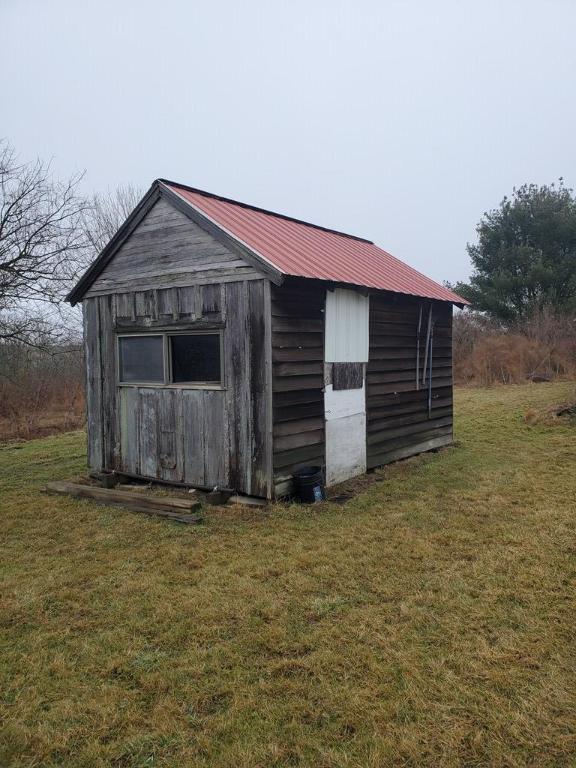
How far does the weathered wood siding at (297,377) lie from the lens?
6711mm

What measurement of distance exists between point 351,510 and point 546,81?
32918 millimetres

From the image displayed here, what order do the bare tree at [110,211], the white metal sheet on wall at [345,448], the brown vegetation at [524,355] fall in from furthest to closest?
the bare tree at [110,211]
the brown vegetation at [524,355]
the white metal sheet on wall at [345,448]

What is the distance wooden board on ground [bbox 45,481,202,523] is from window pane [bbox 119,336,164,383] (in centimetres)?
177

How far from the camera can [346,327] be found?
7.82 m

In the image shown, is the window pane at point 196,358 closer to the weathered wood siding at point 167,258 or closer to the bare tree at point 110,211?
the weathered wood siding at point 167,258

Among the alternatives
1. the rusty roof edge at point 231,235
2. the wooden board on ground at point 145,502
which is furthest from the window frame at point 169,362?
the wooden board on ground at point 145,502

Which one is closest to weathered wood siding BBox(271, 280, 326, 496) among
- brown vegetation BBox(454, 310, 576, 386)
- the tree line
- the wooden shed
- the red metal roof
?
the wooden shed

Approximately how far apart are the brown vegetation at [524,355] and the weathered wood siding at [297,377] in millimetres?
17189

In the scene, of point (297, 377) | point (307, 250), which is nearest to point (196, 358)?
point (297, 377)

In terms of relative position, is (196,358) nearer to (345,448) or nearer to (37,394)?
(345,448)

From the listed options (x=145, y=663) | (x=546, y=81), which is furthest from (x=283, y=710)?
(x=546, y=81)

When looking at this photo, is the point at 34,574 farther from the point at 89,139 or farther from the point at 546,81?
the point at 89,139

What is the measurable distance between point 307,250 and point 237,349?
218 centimetres

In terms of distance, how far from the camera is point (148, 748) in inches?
104
